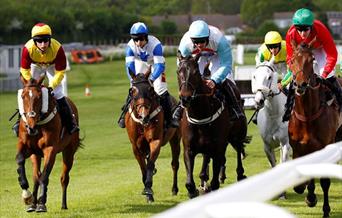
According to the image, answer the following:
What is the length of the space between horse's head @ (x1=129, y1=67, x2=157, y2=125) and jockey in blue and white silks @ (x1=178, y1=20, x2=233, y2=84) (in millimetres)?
881

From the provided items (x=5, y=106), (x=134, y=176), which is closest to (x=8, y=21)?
(x=5, y=106)

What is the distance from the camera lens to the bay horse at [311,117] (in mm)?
10539

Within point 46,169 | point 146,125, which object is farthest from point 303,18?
point 46,169

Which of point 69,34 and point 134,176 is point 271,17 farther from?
point 134,176

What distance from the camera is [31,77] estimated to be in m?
11.9

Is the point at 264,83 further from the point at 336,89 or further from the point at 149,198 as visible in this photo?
the point at 149,198

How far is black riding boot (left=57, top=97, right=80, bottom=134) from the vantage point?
12.3 meters

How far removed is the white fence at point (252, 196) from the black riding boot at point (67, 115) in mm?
7059

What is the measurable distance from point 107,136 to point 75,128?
1306cm

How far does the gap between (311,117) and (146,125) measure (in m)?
2.69

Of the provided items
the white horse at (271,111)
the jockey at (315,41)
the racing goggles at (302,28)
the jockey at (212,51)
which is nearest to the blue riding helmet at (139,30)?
the jockey at (212,51)

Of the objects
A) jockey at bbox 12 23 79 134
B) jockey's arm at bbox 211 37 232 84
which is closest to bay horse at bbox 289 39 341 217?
jockey's arm at bbox 211 37 232 84

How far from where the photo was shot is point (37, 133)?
11594mm

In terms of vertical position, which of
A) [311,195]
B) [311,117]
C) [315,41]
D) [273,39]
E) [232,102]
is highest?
[315,41]
